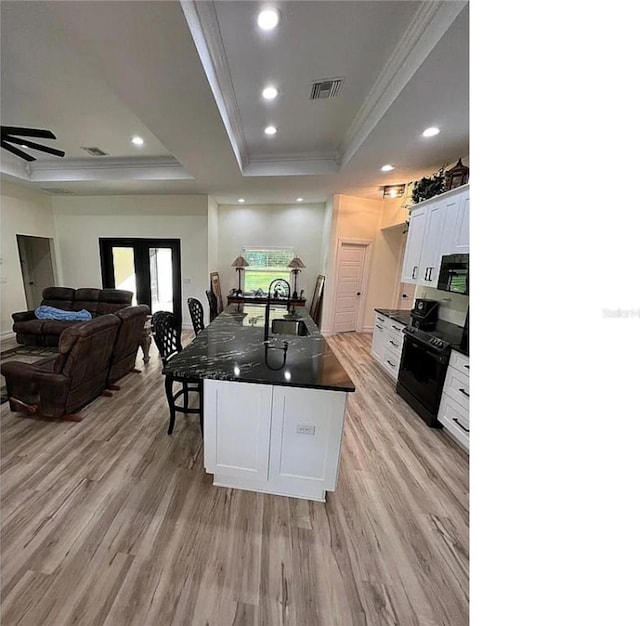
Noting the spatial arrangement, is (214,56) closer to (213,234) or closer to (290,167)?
(290,167)

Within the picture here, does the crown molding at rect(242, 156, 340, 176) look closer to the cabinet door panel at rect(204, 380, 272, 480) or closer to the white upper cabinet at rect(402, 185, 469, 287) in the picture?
the white upper cabinet at rect(402, 185, 469, 287)

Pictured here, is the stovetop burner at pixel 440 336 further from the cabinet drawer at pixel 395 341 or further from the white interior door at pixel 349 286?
the white interior door at pixel 349 286

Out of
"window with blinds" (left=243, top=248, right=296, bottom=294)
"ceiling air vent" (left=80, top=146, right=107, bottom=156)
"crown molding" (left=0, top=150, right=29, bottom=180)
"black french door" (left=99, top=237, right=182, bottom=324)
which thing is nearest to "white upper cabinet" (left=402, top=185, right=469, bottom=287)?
"window with blinds" (left=243, top=248, right=296, bottom=294)

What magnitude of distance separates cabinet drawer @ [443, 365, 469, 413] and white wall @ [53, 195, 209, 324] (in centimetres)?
544

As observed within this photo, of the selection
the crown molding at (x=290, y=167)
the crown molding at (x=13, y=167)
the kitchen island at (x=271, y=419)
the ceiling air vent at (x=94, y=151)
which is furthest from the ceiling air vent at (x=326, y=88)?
the crown molding at (x=13, y=167)

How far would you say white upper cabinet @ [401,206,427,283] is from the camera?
3639 millimetres

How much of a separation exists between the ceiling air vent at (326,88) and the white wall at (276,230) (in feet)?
12.6

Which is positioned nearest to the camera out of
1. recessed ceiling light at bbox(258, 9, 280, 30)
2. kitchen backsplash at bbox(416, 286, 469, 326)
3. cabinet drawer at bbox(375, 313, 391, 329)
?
recessed ceiling light at bbox(258, 9, 280, 30)

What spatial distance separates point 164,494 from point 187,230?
5.52 meters

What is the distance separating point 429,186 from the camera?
3.48m

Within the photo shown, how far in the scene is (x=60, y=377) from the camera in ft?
8.15

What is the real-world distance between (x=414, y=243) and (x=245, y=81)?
2.70m

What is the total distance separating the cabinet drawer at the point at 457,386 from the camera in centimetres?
244
